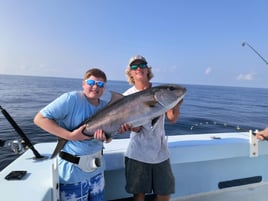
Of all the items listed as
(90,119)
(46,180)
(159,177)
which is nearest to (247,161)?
(159,177)

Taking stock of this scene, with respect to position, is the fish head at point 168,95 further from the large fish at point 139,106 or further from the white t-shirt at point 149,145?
the white t-shirt at point 149,145

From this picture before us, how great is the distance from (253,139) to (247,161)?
1.32 ft

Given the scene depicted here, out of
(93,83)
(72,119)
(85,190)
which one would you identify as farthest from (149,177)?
(93,83)

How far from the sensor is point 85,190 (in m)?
1.87

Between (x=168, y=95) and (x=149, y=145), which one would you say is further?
(x=149, y=145)

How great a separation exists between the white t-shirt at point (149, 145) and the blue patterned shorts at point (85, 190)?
1.36 ft

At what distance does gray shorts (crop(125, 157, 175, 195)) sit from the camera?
2.23 metres

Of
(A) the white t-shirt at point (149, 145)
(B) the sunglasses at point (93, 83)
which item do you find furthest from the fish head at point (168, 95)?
(B) the sunglasses at point (93, 83)

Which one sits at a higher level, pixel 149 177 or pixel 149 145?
pixel 149 145

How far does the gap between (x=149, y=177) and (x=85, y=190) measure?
65 centimetres

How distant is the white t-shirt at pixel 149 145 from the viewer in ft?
7.22

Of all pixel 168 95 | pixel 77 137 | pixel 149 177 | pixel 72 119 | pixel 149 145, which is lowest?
pixel 149 177

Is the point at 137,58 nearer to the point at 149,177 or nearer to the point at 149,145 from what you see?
the point at 149,145

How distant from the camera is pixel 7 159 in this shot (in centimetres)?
527
